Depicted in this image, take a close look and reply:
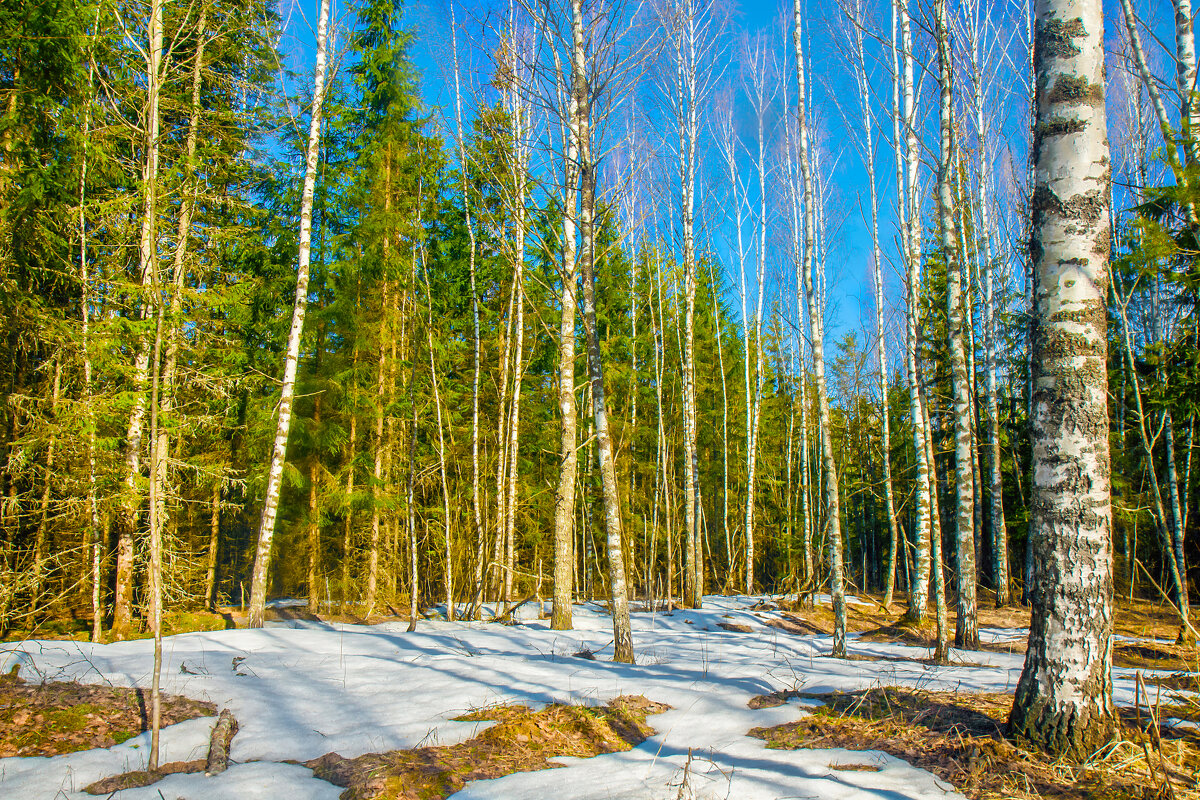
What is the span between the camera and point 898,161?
31.9 feet

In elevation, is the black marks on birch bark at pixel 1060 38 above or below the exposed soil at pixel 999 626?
above

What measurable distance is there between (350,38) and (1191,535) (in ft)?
77.3

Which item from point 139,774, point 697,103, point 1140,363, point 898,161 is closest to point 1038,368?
point 139,774

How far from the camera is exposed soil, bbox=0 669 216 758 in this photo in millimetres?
3402

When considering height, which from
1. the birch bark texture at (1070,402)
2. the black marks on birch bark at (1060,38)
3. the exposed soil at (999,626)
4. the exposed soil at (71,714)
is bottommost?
the exposed soil at (999,626)

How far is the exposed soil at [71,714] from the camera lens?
3.40 meters

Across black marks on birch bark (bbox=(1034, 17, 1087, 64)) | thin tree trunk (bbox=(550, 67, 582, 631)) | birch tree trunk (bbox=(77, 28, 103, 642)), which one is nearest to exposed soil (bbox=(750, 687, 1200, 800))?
black marks on birch bark (bbox=(1034, 17, 1087, 64))

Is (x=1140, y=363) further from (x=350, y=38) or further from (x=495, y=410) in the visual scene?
(x=350, y=38)

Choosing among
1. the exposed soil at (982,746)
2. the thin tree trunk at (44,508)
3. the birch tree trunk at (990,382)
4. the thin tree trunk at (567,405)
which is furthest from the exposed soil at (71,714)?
the birch tree trunk at (990,382)

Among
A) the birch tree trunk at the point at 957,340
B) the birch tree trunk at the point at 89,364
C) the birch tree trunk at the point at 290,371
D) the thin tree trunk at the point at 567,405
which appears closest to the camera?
the thin tree trunk at the point at 567,405

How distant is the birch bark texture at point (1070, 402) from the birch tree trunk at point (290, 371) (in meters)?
9.60

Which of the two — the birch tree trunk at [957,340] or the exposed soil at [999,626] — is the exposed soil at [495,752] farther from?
the exposed soil at [999,626]

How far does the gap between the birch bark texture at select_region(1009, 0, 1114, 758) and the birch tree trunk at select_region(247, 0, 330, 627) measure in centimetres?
960

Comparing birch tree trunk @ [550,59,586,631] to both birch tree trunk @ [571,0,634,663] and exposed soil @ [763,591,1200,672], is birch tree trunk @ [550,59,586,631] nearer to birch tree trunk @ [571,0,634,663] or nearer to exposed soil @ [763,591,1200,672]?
birch tree trunk @ [571,0,634,663]
